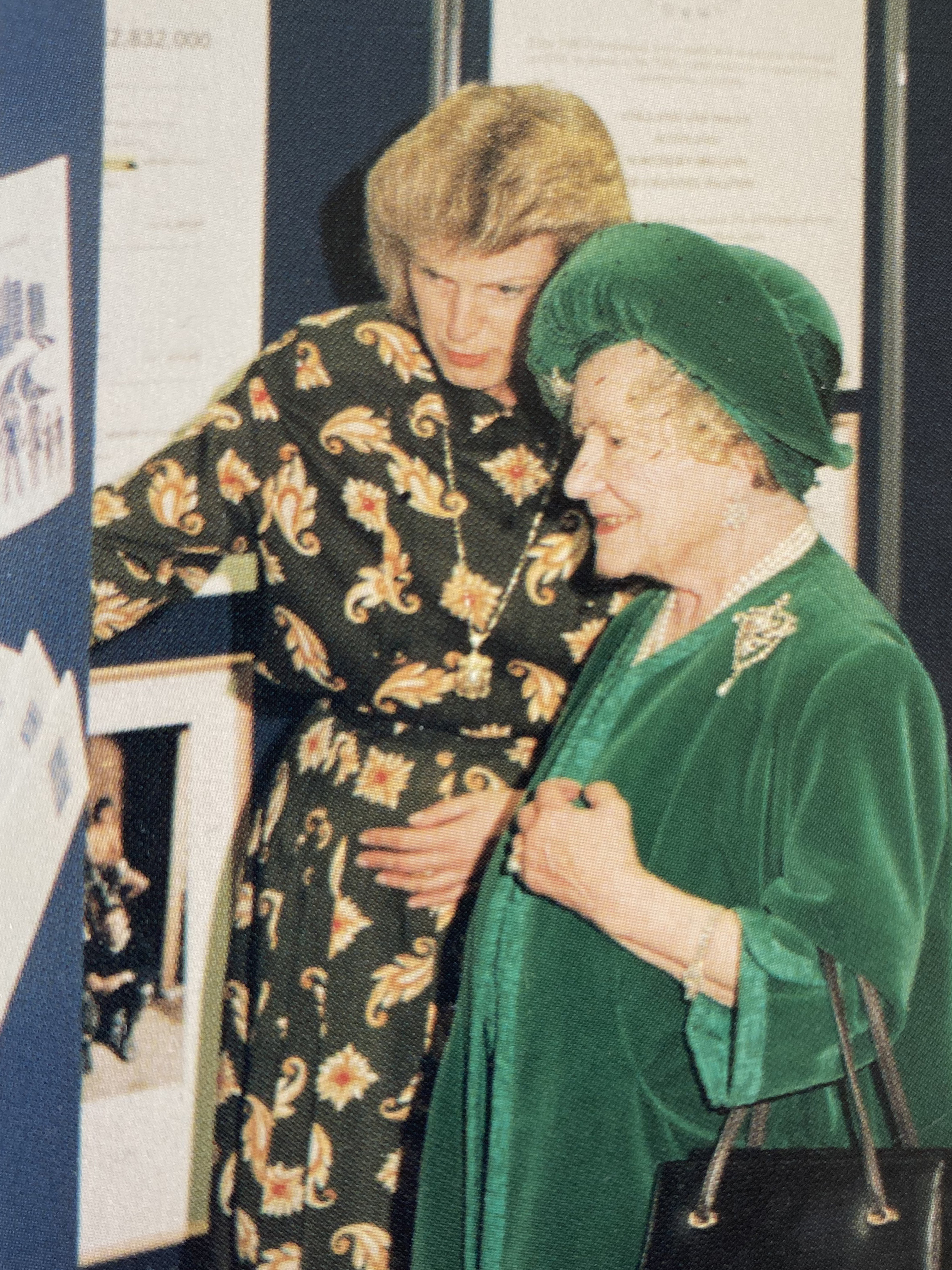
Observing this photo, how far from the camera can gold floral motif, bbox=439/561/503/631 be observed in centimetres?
153

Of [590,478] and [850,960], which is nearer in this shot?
[850,960]

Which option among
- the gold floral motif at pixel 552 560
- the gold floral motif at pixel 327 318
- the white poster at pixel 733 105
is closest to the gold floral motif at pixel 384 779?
the gold floral motif at pixel 552 560

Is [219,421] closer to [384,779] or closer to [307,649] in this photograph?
[307,649]

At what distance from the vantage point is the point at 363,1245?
1590mm

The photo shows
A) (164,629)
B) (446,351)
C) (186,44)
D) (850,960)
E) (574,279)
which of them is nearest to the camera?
(850,960)

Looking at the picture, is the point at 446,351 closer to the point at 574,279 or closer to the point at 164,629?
the point at 574,279

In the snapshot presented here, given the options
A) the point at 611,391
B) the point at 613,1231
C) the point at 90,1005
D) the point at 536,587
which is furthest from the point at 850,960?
the point at 90,1005

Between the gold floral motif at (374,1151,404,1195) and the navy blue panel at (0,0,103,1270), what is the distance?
0.50 meters

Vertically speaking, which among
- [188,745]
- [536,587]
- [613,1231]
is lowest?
[613,1231]

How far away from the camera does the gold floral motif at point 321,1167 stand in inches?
61.7

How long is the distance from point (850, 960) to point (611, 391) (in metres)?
0.45

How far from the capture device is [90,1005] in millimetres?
1889

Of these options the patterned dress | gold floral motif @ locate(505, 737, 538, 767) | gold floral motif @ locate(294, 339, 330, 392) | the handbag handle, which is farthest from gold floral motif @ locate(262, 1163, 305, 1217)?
gold floral motif @ locate(294, 339, 330, 392)

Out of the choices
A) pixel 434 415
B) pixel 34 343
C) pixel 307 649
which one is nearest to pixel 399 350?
pixel 434 415
